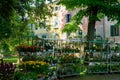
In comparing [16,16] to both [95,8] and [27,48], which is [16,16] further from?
[95,8]

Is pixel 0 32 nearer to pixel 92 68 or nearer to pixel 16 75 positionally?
pixel 16 75

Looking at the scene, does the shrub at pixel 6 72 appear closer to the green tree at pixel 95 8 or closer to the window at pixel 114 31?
the green tree at pixel 95 8

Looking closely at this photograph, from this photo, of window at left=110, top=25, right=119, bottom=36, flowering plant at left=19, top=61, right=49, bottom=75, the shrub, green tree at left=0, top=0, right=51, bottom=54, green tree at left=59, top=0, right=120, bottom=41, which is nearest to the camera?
green tree at left=0, top=0, right=51, bottom=54

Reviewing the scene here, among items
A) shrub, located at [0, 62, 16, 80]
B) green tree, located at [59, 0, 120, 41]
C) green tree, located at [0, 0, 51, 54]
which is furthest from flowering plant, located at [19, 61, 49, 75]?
green tree, located at [59, 0, 120, 41]

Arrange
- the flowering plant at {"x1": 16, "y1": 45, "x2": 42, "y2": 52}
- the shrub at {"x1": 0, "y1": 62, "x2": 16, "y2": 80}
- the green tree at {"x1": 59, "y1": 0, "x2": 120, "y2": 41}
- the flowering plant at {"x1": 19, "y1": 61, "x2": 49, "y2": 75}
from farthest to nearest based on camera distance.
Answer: the green tree at {"x1": 59, "y1": 0, "x2": 120, "y2": 41}, the flowering plant at {"x1": 16, "y1": 45, "x2": 42, "y2": 52}, the flowering plant at {"x1": 19, "y1": 61, "x2": 49, "y2": 75}, the shrub at {"x1": 0, "y1": 62, "x2": 16, "y2": 80}

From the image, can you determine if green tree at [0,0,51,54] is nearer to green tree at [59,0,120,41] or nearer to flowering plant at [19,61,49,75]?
flowering plant at [19,61,49,75]

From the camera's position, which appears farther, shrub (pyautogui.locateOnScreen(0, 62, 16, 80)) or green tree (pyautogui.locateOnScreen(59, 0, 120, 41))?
green tree (pyautogui.locateOnScreen(59, 0, 120, 41))

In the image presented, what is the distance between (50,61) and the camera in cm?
2081

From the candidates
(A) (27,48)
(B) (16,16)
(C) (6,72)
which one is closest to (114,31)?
(A) (27,48)

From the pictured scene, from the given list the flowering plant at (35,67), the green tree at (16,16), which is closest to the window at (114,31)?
the green tree at (16,16)

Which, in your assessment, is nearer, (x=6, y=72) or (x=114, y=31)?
(x=6, y=72)

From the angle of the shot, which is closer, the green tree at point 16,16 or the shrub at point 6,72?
the green tree at point 16,16

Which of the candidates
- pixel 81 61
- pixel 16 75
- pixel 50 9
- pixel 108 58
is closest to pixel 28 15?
pixel 50 9

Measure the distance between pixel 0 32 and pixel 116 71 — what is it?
1333 centimetres
